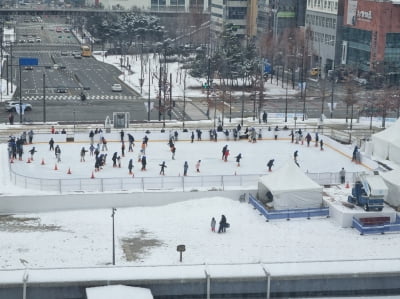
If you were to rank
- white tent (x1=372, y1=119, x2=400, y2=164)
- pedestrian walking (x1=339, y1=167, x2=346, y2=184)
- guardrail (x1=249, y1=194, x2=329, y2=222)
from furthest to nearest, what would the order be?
1. white tent (x1=372, y1=119, x2=400, y2=164)
2. pedestrian walking (x1=339, y1=167, x2=346, y2=184)
3. guardrail (x1=249, y1=194, x2=329, y2=222)

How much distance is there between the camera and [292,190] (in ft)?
103

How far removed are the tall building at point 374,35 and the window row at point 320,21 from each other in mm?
2411

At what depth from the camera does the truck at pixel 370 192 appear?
3045cm

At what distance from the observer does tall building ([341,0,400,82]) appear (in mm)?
73062

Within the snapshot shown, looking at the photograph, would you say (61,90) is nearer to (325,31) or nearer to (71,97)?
(71,97)

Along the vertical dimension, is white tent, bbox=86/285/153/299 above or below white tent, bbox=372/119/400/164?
below

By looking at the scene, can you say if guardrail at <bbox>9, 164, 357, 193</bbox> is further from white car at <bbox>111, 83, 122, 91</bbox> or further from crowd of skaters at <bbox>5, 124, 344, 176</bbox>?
white car at <bbox>111, 83, 122, 91</bbox>

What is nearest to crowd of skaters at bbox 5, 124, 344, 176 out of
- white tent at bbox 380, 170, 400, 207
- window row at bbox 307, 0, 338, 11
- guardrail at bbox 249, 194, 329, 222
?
guardrail at bbox 249, 194, 329, 222

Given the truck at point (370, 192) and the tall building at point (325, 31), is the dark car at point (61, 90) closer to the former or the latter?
the tall building at point (325, 31)

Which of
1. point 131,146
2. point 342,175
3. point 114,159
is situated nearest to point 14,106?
point 131,146

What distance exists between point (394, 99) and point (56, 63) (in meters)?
41.0

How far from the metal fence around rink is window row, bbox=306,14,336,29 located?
1902 inches

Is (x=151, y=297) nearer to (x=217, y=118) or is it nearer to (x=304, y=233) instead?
(x=304, y=233)

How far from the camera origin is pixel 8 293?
22.3 m
